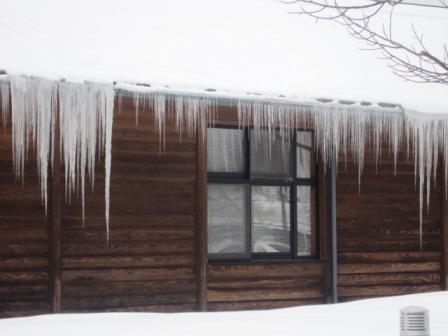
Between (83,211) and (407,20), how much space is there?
6.42 meters

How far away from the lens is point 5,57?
8.54 meters

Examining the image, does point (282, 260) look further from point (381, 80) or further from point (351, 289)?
point (381, 80)

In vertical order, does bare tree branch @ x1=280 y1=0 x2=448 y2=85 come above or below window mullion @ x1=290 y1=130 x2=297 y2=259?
above

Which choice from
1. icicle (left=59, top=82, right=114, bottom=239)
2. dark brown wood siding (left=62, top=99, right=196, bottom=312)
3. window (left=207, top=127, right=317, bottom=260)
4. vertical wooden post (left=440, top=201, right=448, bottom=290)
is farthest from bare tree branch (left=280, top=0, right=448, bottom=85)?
dark brown wood siding (left=62, top=99, right=196, bottom=312)

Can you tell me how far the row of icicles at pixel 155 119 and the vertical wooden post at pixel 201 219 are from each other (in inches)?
→ 6.4

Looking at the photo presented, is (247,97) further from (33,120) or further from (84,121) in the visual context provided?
(33,120)

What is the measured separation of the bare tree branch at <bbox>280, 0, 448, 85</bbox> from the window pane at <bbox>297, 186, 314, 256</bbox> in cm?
200

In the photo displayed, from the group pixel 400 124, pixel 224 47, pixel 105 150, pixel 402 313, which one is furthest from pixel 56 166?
pixel 402 313

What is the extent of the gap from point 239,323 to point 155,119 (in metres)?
3.33

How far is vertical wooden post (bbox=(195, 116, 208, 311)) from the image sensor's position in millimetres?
9672

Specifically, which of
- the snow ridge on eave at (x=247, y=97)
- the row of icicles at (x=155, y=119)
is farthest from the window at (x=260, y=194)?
the snow ridge on eave at (x=247, y=97)

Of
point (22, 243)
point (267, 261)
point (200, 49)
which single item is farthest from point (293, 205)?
point (22, 243)

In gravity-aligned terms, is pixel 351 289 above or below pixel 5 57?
below

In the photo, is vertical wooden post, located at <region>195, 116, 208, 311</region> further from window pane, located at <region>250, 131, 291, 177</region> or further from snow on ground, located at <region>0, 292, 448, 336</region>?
snow on ground, located at <region>0, 292, 448, 336</region>
